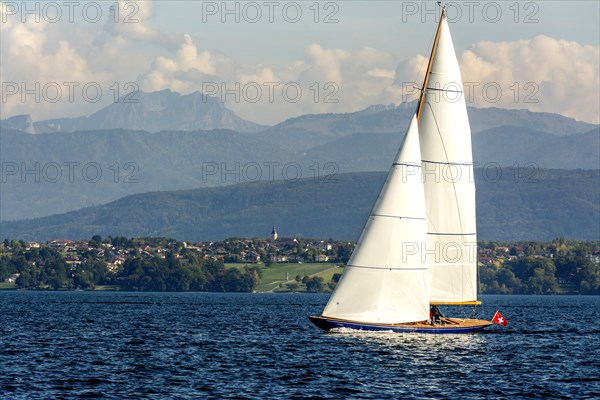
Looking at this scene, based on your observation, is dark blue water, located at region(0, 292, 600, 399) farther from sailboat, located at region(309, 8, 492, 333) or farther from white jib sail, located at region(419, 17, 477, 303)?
white jib sail, located at region(419, 17, 477, 303)

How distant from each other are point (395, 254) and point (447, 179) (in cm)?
753

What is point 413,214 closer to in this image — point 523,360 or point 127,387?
point 523,360

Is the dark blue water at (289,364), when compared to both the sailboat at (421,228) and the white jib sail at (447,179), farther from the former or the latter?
the white jib sail at (447,179)

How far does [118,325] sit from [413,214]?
4660 centimetres

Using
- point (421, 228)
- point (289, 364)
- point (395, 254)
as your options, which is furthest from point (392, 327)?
point (289, 364)

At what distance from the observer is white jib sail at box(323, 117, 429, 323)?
87250 mm

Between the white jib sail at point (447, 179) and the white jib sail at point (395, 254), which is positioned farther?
the white jib sail at point (447, 179)

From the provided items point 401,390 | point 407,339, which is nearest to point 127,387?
point 401,390

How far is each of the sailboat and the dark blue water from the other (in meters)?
2.40

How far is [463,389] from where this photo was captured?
64562 millimetres

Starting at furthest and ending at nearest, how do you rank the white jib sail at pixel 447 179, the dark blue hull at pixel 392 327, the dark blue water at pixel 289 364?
the white jib sail at pixel 447 179 → the dark blue hull at pixel 392 327 → the dark blue water at pixel 289 364

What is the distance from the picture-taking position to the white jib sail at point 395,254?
87250mm

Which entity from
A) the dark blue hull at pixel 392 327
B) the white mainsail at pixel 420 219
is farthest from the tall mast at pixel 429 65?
the dark blue hull at pixel 392 327

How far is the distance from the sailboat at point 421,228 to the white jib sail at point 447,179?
0.24 ft
